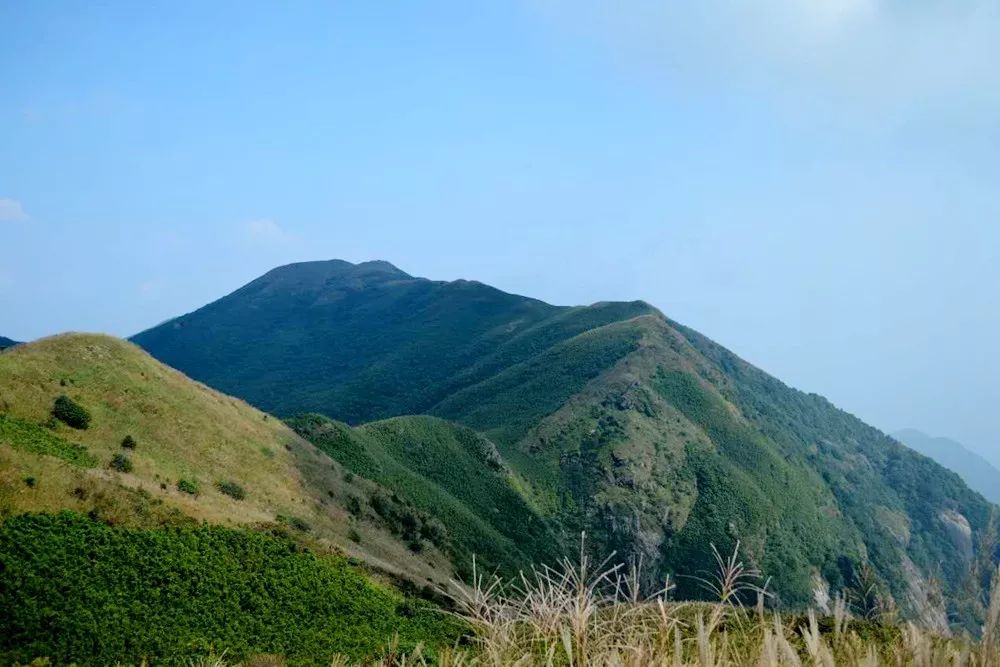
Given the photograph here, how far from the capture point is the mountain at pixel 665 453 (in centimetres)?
8869

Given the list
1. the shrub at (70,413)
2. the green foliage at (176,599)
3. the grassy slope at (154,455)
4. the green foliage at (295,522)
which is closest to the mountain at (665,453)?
the grassy slope at (154,455)

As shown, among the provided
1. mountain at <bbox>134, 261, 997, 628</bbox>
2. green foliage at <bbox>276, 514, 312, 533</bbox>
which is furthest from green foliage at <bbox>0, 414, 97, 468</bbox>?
mountain at <bbox>134, 261, 997, 628</bbox>

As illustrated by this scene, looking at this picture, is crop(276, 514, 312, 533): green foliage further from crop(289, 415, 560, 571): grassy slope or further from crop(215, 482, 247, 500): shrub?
crop(289, 415, 560, 571): grassy slope

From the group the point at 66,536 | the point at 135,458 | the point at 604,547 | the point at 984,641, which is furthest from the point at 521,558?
the point at 984,641

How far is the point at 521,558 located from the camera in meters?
70.0

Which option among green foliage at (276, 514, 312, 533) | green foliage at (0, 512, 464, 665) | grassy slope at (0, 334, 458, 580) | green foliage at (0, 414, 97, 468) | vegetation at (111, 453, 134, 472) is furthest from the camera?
green foliage at (276, 514, 312, 533)

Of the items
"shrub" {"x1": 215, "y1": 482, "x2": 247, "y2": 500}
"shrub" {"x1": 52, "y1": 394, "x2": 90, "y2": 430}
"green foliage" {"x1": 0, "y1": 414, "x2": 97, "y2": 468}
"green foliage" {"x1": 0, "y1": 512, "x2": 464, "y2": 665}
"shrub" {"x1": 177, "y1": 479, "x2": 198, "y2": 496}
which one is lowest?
"green foliage" {"x1": 0, "y1": 512, "x2": 464, "y2": 665}

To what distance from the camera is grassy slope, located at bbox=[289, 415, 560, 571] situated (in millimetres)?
63594

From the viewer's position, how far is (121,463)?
112 feet

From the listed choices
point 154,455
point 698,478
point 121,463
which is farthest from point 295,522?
point 698,478

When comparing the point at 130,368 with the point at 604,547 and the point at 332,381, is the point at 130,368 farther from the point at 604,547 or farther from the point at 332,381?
the point at 332,381

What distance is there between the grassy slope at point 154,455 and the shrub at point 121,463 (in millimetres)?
433

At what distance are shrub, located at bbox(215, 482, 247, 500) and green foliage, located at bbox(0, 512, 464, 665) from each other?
7.51 m

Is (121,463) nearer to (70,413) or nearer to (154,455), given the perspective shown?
(154,455)
